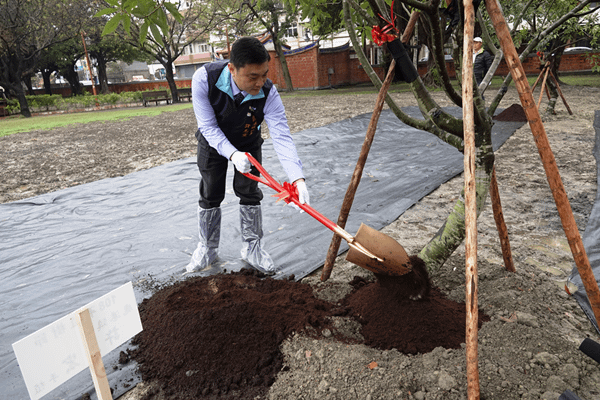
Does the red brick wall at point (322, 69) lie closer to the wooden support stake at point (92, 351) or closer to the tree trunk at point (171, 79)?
the tree trunk at point (171, 79)

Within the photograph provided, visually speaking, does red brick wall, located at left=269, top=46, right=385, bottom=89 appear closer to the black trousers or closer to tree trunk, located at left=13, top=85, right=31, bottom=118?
tree trunk, located at left=13, top=85, right=31, bottom=118

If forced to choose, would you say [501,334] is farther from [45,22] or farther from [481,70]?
[45,22]

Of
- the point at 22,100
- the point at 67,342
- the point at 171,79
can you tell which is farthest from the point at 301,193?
the point at 171,79

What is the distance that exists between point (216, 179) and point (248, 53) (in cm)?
98

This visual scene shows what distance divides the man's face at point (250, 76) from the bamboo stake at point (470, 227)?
1188mm

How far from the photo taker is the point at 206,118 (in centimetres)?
248

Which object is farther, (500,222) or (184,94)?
(184,94)

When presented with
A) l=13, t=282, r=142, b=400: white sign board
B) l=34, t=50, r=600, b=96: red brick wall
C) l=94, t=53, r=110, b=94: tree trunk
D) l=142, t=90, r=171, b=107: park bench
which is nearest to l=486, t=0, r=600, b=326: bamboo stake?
l=13, t=282, r=142, b=400: white sign board

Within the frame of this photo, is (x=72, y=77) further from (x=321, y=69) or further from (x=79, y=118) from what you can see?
(x=321, y=69)

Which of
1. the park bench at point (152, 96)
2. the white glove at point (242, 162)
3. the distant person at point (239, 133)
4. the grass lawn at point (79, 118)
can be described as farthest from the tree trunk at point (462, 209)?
the park bench at point (152, 96)

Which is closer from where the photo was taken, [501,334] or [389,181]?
[501,334]

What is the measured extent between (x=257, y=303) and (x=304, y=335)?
334 millimetres

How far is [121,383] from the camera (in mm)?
1889

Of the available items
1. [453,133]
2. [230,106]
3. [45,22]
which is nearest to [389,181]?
[453,133]
